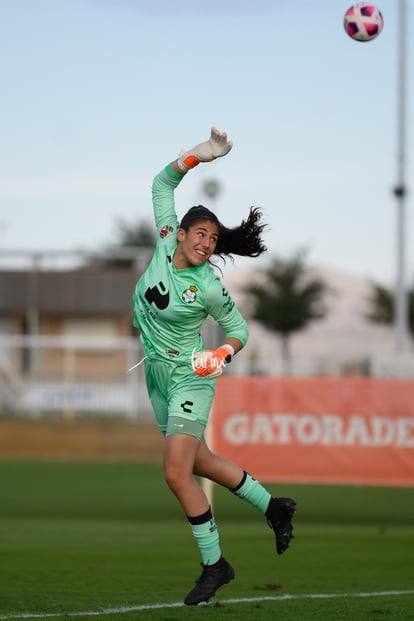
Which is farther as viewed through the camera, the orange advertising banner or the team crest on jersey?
the orange advertising banner

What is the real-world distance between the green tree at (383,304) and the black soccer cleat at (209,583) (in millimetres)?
63352

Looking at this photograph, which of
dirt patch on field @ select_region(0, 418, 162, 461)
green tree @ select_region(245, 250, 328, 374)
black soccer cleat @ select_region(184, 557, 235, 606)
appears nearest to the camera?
black soccer cleat @ select_region(184, 557, 235, 606)

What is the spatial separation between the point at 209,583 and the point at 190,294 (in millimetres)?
1645

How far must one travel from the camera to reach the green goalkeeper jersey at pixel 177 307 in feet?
24.4

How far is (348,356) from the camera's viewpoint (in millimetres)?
37438

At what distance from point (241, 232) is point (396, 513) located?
10.1m

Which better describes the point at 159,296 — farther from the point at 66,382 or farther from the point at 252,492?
the point at 66,382

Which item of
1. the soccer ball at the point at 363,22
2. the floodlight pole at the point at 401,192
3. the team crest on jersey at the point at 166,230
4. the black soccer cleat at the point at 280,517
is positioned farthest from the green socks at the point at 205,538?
the floodlight pole at the point at 401,192

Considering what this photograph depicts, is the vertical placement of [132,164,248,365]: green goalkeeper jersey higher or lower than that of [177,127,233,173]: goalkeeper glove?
lower

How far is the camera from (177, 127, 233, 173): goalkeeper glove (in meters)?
7.54

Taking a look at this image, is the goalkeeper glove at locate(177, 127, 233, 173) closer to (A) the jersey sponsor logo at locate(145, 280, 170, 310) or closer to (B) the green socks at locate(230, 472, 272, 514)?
(A) the jersey sponsor logo at locate(145, 280, 170, 310)

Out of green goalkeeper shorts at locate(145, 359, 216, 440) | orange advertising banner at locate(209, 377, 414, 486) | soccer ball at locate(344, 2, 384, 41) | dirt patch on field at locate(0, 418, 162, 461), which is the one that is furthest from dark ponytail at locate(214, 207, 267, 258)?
dirt patch on field at locate(0, 418, 162, 461)

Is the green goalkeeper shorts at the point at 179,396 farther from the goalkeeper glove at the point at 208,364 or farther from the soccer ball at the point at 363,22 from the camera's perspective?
the soccer ball at the point at 363,22

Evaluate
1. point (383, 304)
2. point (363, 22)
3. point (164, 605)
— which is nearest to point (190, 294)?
point (164, 605)
